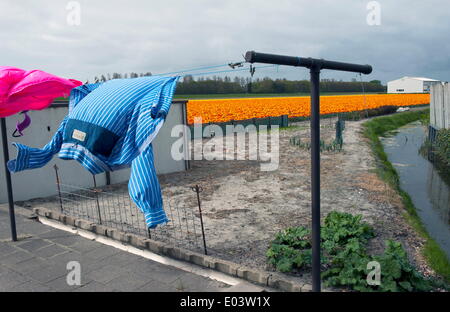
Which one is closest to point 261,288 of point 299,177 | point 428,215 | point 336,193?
point 336,193

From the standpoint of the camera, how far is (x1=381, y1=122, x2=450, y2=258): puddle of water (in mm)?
10039

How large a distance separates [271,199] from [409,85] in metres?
86.1

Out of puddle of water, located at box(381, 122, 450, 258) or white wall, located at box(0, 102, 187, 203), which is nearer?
puddle of water, located at box(381, 122, 450, 258)

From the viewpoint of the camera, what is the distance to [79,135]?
5.82 meters

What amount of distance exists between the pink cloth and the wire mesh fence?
2027mm

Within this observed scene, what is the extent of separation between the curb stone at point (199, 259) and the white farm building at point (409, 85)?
8635 centimetres

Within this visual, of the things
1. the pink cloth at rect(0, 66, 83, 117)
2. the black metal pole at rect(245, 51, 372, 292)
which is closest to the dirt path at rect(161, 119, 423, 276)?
the black metal pole at rect(245, 51, 372, 292)

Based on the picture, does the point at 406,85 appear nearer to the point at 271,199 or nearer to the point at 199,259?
the point at 271,199

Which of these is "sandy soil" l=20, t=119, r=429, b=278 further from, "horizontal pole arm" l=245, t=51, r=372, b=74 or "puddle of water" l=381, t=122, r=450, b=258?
"horizontal pole arm" l=245, t=51, r=372, b=74

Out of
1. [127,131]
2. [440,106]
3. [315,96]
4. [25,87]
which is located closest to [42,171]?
[25,87]

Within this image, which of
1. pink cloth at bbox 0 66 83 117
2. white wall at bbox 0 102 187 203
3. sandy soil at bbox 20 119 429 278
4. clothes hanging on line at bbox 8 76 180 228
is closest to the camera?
clothes hanging on line at bbox 8 76 180 228

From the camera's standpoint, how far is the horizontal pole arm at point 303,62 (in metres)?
3.72
